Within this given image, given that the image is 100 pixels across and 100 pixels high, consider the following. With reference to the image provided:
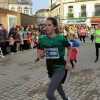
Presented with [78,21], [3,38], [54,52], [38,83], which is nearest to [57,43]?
[54,52]

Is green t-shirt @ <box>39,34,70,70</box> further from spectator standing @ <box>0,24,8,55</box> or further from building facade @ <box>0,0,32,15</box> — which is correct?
building facade @ <box>0,0,32,15</box>

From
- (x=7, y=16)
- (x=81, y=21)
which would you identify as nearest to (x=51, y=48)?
(x=7, y=16)

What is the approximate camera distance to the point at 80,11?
2232 inches

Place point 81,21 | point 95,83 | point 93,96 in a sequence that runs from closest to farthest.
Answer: point 93,96 < point 95,83 < point 81,21

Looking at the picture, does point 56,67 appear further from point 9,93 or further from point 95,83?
point 95,83

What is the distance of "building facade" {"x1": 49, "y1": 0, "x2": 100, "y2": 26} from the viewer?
5481cm

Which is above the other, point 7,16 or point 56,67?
point 7,16

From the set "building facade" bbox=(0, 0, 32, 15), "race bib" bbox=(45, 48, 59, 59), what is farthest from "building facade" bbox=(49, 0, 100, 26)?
"race bib" bbox=(45, 48, 59, 59)

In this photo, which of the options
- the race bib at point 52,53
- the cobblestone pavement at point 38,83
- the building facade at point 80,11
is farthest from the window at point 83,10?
the race bib at point 52,53

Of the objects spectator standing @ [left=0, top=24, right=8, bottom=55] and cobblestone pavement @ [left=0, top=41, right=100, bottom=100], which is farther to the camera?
spectator standing @ [left=0, top=24, right=8, bottom=55]

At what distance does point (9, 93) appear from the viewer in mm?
6562

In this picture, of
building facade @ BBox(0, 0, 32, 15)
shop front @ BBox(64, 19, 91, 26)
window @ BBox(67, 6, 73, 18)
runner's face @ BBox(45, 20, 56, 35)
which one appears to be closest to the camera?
runner's face @ BBox(45, 20, 56, 35)

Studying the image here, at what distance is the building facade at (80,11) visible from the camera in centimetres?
5481

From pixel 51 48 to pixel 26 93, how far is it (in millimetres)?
2161
